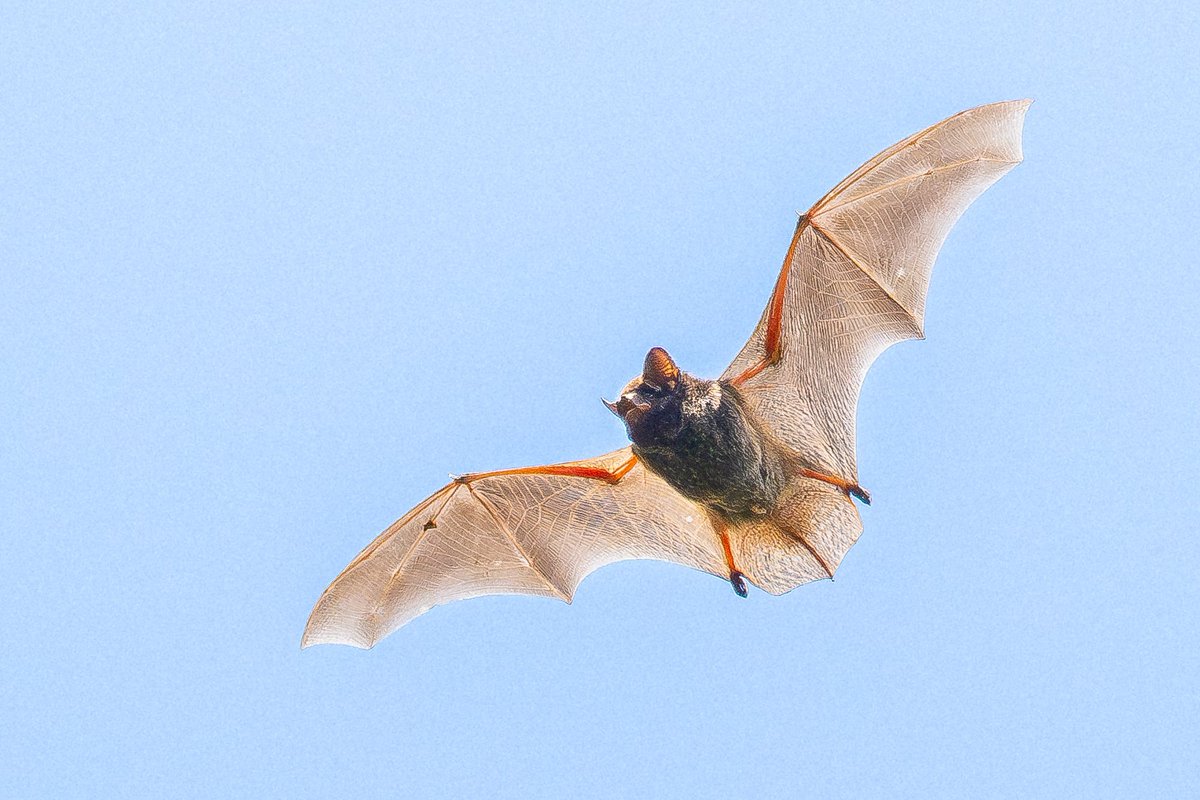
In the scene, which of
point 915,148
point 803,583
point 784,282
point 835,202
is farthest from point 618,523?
point 915,148

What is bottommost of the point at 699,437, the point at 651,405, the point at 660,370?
the point at 699,437

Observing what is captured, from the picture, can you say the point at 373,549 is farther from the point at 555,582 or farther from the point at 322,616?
the point at 555,582

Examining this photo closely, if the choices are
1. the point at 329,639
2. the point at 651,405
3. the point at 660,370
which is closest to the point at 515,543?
the point at 329,639

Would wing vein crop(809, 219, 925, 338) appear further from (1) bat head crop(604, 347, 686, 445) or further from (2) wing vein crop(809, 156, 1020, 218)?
(1) bat head crop(604, 347, 686, 445)

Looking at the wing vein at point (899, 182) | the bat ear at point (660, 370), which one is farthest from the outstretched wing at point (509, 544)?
the wing vein at point (899, 182)

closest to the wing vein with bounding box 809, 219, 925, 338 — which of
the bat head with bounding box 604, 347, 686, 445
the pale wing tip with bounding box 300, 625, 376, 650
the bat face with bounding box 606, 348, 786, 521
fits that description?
the bat face with bounding box 606, 348, 786, 521

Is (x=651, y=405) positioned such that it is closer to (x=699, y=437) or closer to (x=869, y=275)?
(x=699, y=437)
